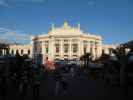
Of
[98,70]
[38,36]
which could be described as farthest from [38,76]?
[38,36]

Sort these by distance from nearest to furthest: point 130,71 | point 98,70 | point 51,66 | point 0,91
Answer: point 0,91, point 130,71, point 51,66, point 98,70

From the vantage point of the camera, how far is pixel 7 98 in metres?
12.7

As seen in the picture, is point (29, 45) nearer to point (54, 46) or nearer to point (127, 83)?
point (54, 46)

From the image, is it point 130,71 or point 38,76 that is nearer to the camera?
point 38,76

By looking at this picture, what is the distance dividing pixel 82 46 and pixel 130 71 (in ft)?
430

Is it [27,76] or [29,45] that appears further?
[29,45]

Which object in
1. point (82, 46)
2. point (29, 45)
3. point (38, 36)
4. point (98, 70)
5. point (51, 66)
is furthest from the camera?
point (29, 45)

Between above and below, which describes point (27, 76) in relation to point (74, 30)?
below

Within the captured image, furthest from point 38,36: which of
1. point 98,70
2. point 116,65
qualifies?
point 116,65

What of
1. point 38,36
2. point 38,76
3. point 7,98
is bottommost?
point 7,98

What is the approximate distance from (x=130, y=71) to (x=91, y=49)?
136 meters

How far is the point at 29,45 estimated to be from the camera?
168750 mm

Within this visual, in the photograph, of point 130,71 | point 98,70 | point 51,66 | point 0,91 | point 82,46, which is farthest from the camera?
point 82,46

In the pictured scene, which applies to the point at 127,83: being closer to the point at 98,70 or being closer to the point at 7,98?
the point at 7,98
